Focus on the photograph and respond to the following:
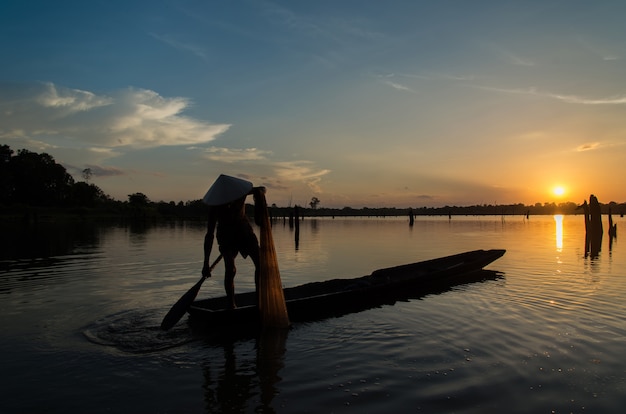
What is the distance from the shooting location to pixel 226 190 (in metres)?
7.12

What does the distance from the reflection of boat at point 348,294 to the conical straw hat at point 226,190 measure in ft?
6.13

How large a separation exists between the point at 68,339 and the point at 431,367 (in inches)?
221

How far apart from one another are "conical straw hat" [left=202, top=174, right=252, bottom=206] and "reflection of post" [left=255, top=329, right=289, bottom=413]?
235 cm

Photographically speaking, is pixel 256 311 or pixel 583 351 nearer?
pixel 583 351

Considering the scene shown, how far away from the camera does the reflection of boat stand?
7.30 meters

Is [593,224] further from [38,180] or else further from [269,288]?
[38,180]

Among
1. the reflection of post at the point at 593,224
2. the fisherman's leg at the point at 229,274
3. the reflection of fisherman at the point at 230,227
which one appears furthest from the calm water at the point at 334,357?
the reflection of post at the point at 593,224

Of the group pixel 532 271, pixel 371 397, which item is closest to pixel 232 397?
pixel 371 397

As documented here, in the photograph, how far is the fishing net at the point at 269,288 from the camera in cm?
723

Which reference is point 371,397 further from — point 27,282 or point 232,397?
→ point 27,282

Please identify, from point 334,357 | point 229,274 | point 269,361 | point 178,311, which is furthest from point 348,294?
point 178,311

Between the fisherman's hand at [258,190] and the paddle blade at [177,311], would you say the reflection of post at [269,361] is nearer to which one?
the paddle blade at [177,311]

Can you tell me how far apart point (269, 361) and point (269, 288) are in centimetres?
154

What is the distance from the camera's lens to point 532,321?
7.87 metres
